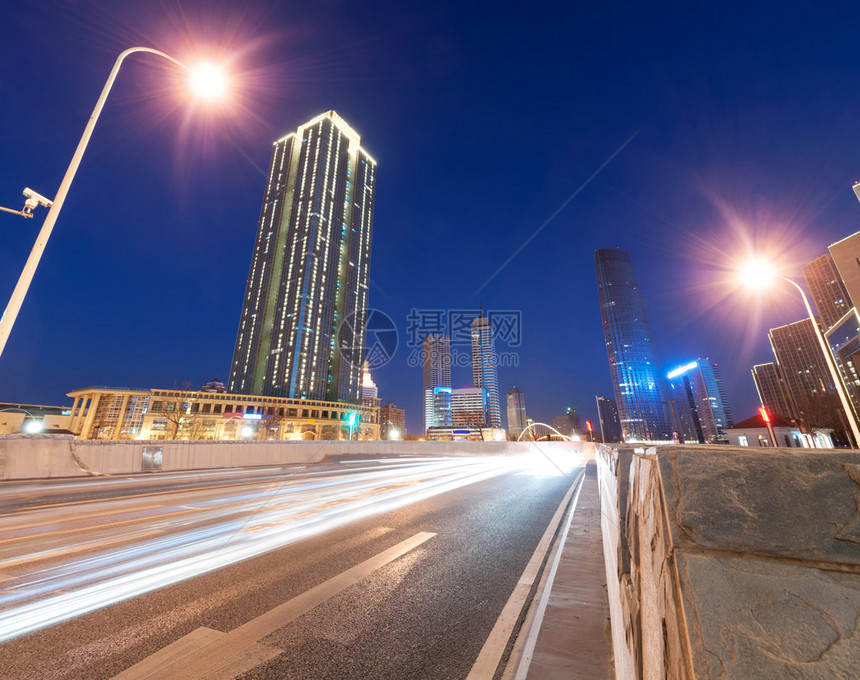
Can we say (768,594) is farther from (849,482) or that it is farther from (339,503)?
(339,503)

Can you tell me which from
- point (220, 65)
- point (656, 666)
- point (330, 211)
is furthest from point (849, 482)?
point (330, 211)

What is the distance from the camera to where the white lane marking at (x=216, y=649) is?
99.9 inches

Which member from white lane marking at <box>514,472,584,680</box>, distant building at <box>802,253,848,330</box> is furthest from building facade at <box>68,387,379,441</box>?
white lane marking at <box>514,472,584,680</box>

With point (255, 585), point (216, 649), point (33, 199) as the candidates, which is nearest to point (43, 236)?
point (33, 199)

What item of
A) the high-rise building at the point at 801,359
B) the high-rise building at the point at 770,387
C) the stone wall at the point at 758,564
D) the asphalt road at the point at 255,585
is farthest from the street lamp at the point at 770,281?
the high-rise building at the point at 770,387

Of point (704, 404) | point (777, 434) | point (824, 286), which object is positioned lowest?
point (777, 434)

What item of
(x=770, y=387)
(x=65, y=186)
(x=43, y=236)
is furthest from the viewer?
(x=770, y=387)

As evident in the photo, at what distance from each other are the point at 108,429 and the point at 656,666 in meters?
160

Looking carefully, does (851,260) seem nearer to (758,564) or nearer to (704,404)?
(758,564)

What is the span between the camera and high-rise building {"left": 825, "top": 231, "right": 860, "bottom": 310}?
17.1m

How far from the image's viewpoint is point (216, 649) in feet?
9.23

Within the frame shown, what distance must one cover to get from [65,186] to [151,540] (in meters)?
11.4

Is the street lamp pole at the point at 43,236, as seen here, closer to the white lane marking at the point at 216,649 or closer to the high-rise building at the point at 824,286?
the white lane marking at the point at 216,649

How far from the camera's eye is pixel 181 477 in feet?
44.7
